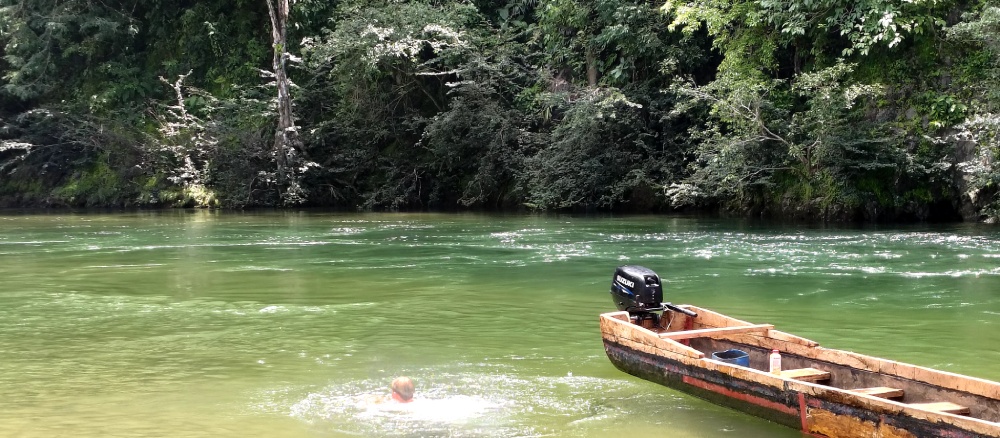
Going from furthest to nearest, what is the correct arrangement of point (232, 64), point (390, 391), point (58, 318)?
point (232, 64)
point (58, 318)
point (390, 391)

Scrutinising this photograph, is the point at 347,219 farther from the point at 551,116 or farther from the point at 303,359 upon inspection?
the point at 303,359

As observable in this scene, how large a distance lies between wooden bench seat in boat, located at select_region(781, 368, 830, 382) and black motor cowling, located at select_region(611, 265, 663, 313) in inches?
72.4

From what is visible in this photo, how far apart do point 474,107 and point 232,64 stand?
11555mm

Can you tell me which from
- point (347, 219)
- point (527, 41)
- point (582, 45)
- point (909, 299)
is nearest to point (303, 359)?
point (909, 299)

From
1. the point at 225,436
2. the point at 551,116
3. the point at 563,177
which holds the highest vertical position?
the point at 551,116

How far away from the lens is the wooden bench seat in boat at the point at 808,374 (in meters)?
6.68

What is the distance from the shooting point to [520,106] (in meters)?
29.5

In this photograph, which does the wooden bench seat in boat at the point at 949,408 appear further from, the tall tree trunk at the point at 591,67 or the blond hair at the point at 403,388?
the tall tree trunk at the point at 591,67

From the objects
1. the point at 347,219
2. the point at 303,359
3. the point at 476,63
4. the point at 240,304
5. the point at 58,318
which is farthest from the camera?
the point at 476,63

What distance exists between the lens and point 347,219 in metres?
26.4

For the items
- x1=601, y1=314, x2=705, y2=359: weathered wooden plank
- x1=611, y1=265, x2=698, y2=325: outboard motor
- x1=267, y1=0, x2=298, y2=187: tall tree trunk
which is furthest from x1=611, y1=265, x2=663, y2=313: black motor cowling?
x1=267, y1=0, x2=298, y2=187: tall tree trunk

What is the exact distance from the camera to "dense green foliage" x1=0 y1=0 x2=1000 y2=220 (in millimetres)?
21266

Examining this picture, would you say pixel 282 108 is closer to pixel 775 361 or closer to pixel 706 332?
pixel 706 332

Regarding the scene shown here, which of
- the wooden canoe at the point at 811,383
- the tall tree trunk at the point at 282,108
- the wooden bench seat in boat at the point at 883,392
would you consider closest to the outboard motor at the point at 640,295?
the wooden canoe at the point at 811,383
